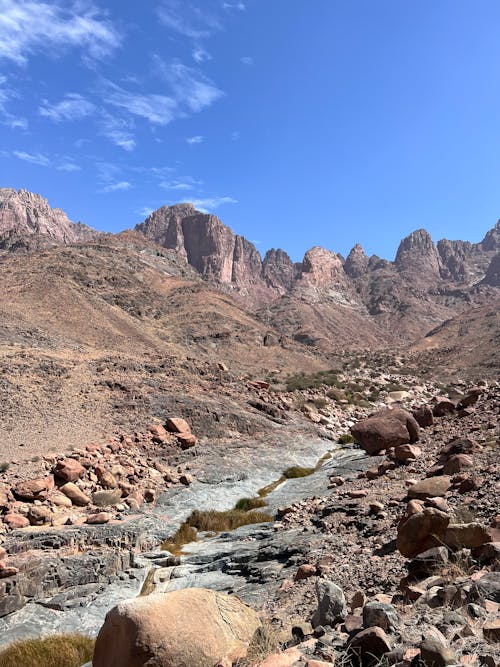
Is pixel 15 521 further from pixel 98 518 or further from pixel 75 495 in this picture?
pixel 75 495

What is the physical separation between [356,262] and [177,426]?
176631 mm

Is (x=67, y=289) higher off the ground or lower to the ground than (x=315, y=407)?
higher

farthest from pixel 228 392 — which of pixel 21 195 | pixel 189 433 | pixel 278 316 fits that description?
pixel 21 195

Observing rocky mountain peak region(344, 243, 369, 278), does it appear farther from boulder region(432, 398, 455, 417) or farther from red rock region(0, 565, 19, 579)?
red rock region(0, 565, 19, 579)

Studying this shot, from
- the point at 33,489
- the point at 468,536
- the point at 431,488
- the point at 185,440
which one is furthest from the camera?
the point at 185,440

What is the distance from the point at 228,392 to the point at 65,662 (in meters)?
21.8

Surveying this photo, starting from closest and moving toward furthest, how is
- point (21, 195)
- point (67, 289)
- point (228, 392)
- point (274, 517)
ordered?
point (274, 517), point (228, 392), point (67, 289), point (21, 195)

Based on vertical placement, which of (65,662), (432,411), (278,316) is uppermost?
(278,316)

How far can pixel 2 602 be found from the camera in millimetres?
8359

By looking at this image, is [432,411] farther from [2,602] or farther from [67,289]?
[67,289]

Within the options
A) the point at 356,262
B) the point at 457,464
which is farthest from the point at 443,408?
the point at 356,262

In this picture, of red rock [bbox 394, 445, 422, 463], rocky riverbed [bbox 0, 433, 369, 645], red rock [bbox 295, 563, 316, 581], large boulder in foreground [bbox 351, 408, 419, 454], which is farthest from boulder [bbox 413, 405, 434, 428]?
red rock [bbox 295, 563, 316, 581]

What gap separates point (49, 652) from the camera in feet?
22.8

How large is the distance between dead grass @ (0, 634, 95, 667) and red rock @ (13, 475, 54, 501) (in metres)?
6.16
